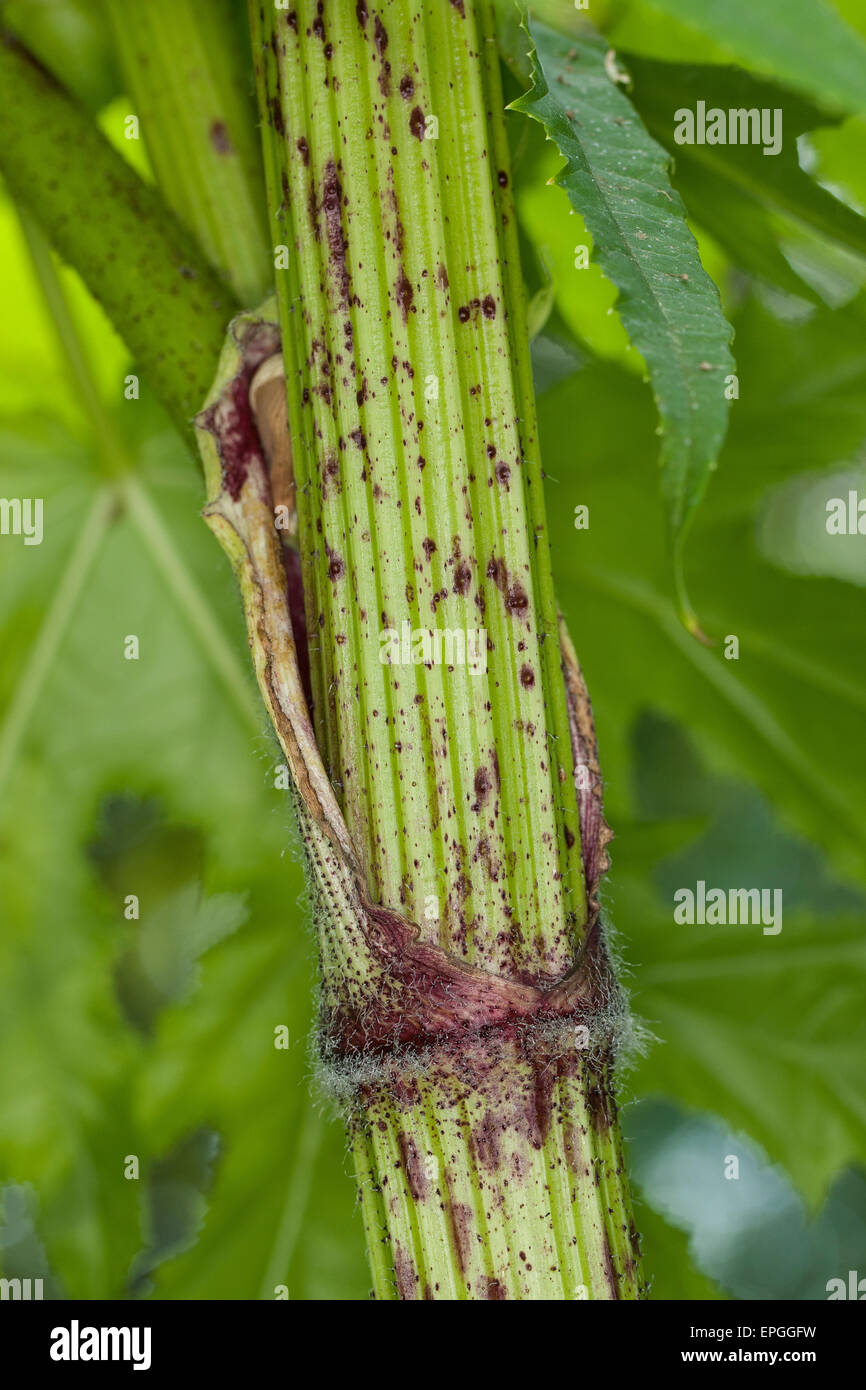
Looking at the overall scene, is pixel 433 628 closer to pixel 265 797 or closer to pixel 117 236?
pixel 117 236

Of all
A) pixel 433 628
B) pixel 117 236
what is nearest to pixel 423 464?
pixel 433 628

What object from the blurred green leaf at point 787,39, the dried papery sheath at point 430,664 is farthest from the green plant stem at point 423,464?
the blurred green leaf at point 787,39

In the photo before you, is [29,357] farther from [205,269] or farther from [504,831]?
[504,831]

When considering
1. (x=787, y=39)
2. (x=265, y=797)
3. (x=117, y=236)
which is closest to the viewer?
(x=787, y=39)

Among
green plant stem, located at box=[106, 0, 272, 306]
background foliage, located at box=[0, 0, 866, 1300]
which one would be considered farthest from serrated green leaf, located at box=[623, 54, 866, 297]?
green plant stem, located at box=[106, 0, 272, 306]

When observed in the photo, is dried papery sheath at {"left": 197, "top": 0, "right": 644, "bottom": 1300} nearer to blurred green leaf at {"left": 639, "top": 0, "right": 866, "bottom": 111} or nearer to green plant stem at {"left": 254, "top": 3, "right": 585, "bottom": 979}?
green plant stem at {"left": 254, "top": 3, "right": 585, "bottom": 979}

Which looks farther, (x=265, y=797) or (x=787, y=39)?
(x=265, y=797)

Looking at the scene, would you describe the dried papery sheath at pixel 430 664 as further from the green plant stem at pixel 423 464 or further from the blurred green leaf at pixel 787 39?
the blurred green leaf at pixel 787 39
